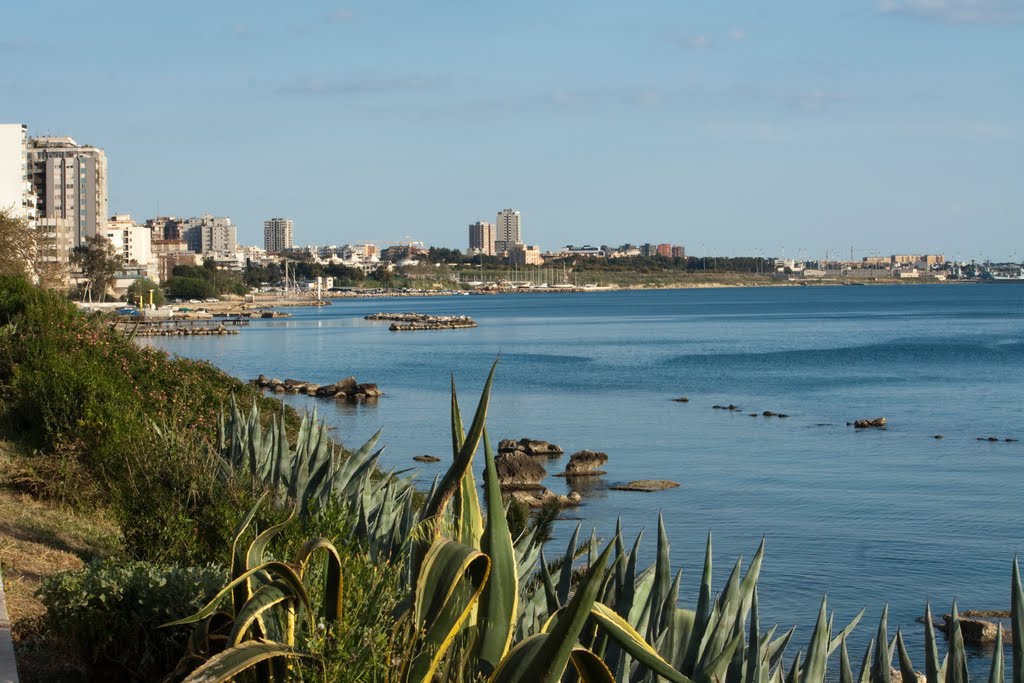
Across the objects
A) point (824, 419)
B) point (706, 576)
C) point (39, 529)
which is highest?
point (706, 576)

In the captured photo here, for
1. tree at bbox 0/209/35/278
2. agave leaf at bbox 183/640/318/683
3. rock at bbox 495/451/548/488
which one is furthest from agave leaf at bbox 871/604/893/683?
tree at bbox 0/209/35/278

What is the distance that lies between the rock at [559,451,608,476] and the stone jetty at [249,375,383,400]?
1836cm

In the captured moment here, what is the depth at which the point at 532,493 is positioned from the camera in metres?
23.1

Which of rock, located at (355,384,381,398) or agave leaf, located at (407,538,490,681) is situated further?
rock, located at (355,384,381,398)

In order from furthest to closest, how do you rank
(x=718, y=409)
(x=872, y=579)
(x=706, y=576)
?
(x=718, y=409) → (x=872, y=579) → (x=706, y=576)

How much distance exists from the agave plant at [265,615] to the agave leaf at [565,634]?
0.91 m

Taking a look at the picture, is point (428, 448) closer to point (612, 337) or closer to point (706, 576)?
point (706, 576)

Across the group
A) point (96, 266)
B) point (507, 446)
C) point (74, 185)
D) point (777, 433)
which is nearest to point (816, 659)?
point (507, 446)

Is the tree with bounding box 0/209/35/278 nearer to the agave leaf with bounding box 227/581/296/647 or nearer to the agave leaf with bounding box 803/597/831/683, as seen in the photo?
the agave leaf with bounding box 227/581/296/647

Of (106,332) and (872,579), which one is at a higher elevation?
(106,332)

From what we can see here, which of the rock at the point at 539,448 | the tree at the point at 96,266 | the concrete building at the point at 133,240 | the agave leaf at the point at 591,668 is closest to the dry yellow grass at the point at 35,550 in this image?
the agave leaf at the point at 591,668

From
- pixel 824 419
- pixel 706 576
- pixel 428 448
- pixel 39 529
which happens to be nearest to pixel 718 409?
pixel 824 419

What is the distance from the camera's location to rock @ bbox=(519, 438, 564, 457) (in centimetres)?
2903

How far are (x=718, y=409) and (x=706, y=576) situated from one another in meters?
36.0
